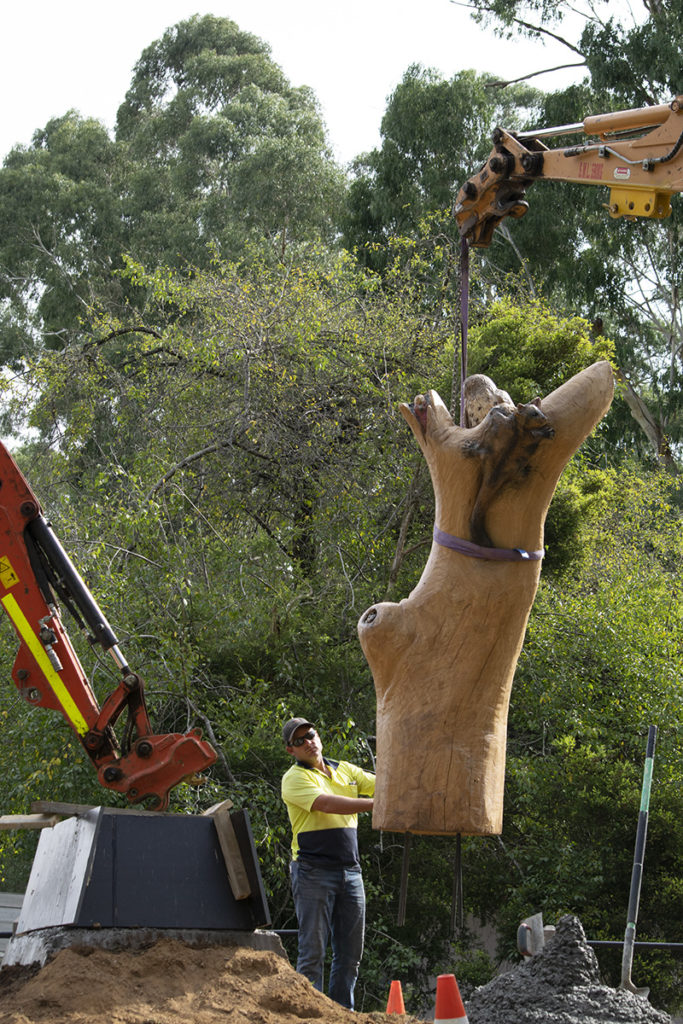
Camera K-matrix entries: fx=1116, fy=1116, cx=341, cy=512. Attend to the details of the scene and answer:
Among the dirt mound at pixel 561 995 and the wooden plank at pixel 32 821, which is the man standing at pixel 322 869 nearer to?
the dirt mound at pixel 561 995

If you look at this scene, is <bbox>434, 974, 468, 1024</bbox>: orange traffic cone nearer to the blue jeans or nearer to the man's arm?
the man's arm

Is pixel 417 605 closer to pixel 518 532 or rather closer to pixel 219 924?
pixel 518 532

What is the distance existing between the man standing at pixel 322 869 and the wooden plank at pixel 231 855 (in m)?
0.60

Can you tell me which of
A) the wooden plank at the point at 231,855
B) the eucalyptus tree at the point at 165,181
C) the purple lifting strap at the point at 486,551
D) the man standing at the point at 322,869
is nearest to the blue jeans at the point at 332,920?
the man standing at the point at 322,869

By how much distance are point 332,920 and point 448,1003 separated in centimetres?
154

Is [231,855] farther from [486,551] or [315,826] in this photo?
[486,551]

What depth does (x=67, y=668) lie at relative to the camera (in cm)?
556

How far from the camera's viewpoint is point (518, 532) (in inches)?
160

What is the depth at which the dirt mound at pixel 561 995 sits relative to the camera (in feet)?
13.6

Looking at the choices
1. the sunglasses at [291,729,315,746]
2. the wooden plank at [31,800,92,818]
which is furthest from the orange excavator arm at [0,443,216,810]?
the wooden plank at [31,800,92,818]

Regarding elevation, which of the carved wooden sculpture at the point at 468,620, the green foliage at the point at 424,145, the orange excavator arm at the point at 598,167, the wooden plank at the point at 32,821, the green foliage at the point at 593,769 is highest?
the green foliage at the point at 424,145

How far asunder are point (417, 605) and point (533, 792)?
21.3ft

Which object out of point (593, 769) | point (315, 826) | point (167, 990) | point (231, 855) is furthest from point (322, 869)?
point (593, 769)

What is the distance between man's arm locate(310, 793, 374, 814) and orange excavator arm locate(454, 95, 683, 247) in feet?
8.70
